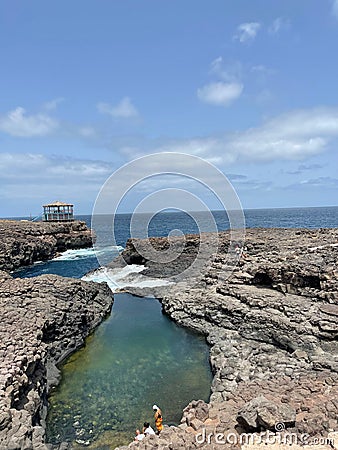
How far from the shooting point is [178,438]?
34.7 ft

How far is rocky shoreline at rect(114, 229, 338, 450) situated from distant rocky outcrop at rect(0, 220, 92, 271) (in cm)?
3062

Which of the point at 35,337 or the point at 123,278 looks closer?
the point at 35,337

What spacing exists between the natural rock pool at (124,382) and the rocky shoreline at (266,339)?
1.45 metres

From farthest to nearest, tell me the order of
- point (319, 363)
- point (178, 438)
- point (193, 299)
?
1. point (193, 299)
2. point (319, 363)
3. point (178, 438)

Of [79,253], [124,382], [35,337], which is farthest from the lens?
[79,253]

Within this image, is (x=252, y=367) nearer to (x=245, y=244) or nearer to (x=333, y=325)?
(x=333, y=325)

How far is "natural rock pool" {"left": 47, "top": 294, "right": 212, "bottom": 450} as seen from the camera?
47.3 ft

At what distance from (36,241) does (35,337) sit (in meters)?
48.8

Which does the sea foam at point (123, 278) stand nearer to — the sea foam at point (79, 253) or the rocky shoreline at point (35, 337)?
the rocky shoreline at point (35, 337)

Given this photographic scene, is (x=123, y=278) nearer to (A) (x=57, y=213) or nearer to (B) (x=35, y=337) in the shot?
(B) (x=35, y=337)

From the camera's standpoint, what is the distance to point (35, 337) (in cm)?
1823

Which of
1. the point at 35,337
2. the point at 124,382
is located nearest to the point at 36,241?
the point at 35,337

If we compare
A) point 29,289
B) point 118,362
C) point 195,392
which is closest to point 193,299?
point 118,362

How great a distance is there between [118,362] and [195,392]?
581cm
